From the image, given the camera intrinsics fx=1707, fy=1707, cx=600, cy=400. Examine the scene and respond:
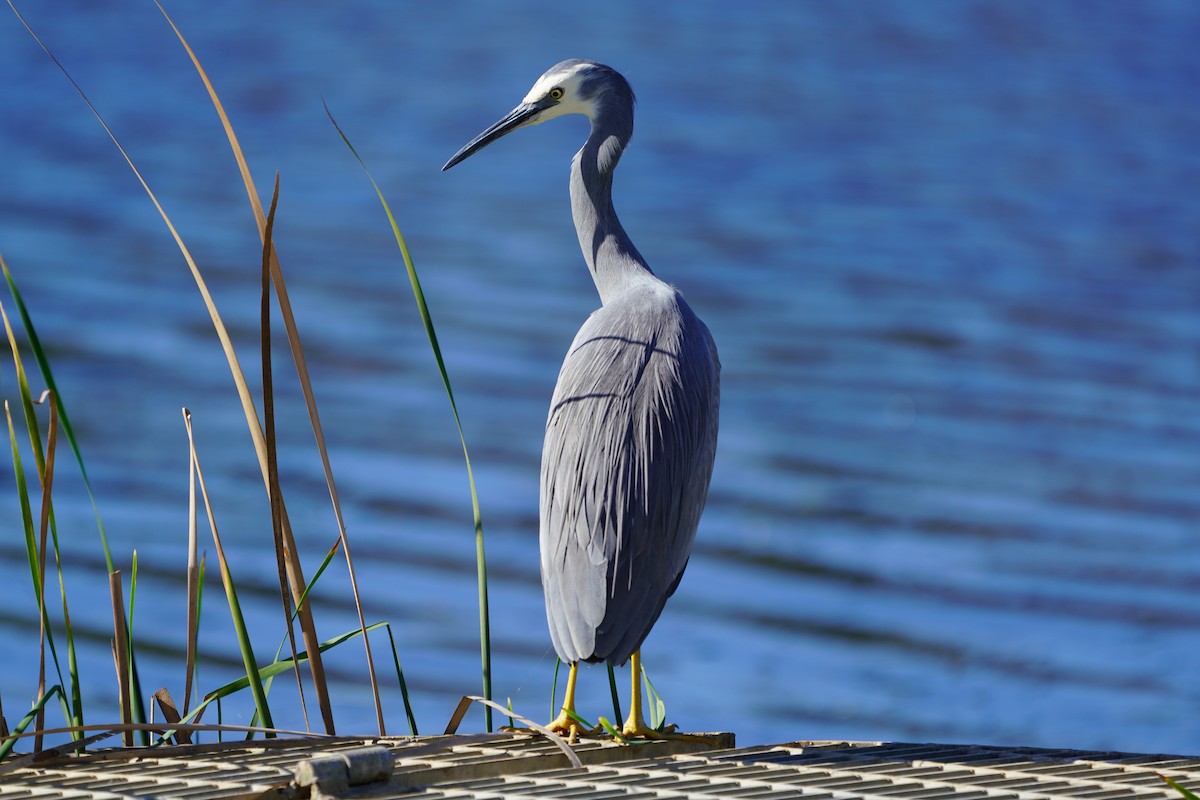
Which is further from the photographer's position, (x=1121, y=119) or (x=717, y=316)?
(x=1121, y=119)

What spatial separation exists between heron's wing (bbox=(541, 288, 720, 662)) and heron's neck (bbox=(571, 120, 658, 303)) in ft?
0.66

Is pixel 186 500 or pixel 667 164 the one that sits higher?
pixel 667 164

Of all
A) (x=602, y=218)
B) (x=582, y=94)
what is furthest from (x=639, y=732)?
(x=582, y=94)

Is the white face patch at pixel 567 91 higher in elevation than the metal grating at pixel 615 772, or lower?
higher

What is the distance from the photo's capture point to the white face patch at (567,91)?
120 inches

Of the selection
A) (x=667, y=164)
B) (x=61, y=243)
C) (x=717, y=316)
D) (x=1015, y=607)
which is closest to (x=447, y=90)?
(x=667, y=164)

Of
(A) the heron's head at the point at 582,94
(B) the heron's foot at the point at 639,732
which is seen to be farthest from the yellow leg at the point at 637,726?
(A) the heron's head at the point at 582,94

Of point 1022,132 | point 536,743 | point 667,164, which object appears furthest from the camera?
point 1022,132

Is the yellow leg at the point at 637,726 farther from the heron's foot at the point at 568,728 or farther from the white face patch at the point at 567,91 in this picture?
the white face patch at the point at 567,91

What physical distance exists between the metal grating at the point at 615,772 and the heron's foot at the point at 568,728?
70 millimetres

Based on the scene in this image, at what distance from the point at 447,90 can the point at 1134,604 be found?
6005 millimetres

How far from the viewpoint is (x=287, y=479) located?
516 cm

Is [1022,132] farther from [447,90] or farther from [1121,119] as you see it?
[447,90]

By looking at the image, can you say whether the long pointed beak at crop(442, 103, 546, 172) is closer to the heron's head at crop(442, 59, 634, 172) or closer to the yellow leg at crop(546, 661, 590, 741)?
the heron's head at crop(442, 59, 634, 172)
